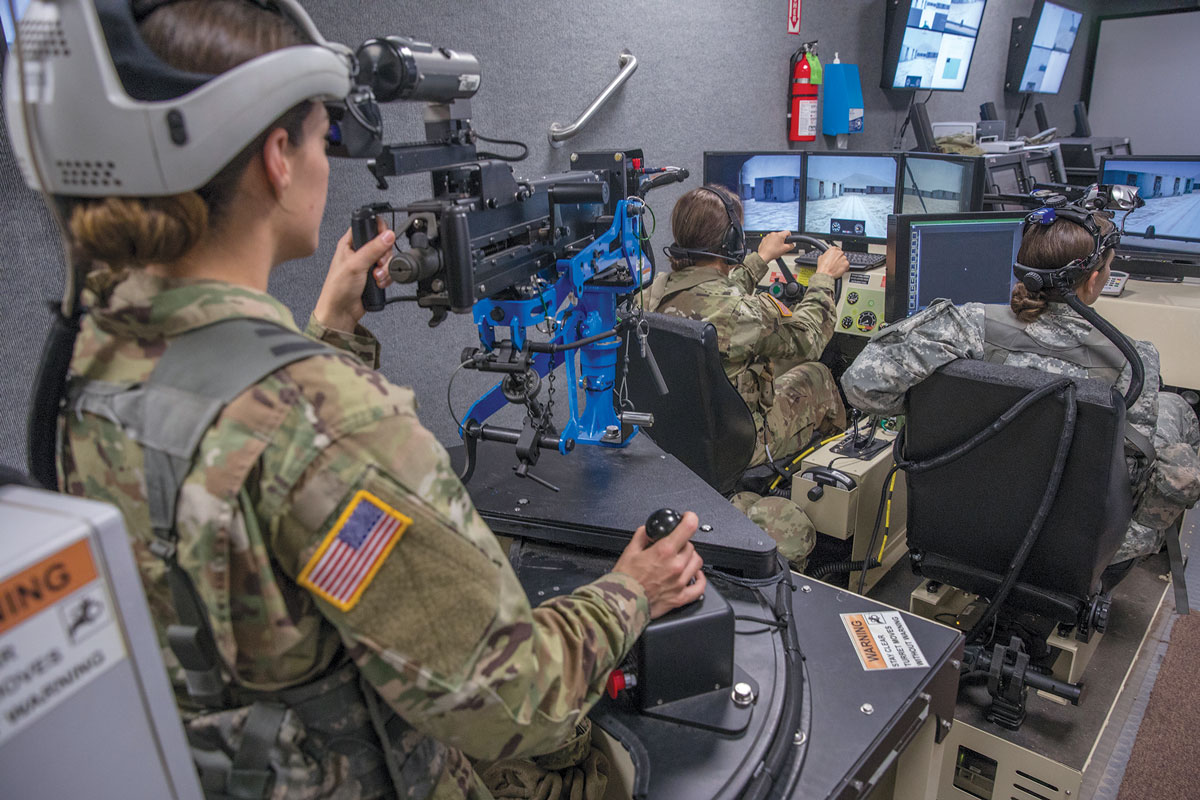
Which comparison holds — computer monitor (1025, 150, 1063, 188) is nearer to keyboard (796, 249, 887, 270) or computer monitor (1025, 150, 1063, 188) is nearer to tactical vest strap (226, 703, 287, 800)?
keyboard (796, 249, 887, 270)

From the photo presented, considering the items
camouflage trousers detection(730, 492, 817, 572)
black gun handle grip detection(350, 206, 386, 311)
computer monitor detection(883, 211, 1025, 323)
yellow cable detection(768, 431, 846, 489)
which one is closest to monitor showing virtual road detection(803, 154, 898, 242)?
computer monitor detection(883, 211, 1025, 323)

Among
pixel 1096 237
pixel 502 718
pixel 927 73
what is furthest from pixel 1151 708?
pixel 927 73

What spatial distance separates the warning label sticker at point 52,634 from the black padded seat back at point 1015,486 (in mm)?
1577

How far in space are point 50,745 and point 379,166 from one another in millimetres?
681

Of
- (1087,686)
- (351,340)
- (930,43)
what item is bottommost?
(1087,686)

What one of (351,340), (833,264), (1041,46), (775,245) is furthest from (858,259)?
(1041,46)

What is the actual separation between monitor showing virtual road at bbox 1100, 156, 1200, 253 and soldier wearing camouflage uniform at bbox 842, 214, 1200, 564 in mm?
1169

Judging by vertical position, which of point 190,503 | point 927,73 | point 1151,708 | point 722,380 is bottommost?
point 1151,708

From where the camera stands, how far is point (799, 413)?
2510 millimetres

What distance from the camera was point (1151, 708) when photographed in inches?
75.1

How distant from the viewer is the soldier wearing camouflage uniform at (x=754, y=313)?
2.24 m

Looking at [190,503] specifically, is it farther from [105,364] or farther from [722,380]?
[722,380]

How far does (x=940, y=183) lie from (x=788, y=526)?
1411 millimetres

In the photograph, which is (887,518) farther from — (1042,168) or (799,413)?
(1042,168)
